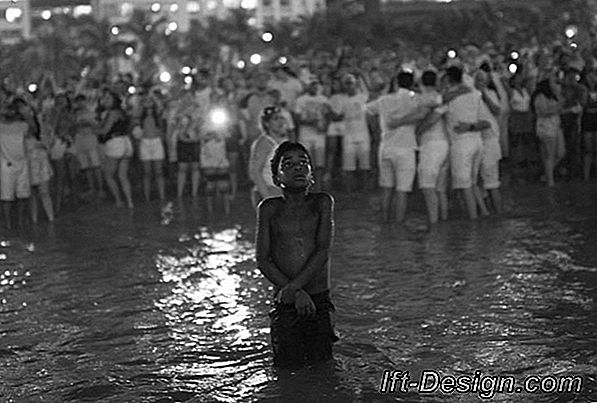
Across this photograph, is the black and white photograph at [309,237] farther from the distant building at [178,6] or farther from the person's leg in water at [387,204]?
the distant building at [178,6]

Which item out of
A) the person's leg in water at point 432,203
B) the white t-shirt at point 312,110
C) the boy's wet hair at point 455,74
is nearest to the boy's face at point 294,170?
the boy's wet hair at point 455,74

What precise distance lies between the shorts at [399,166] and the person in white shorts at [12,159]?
4314mm

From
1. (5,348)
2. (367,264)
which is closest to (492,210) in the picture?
(367,264)

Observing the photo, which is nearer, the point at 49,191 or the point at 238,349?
the point at 238,349

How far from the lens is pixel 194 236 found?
1266cm

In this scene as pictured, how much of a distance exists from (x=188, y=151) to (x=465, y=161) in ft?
14.6

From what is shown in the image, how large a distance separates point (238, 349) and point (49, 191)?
25.9 feet

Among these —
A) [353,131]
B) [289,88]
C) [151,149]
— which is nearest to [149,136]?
[151,149]

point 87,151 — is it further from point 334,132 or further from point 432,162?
point 432,162

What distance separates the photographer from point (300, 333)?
22.4 ft

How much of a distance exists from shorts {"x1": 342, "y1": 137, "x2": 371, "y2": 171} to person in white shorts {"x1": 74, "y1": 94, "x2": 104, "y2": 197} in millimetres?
3514

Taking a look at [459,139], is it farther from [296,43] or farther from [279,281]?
[296,43]

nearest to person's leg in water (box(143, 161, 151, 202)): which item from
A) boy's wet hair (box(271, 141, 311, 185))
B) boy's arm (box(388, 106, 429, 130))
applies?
boy's arm (box(388, 106, 429, 130))

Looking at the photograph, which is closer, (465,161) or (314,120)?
(465,161)
